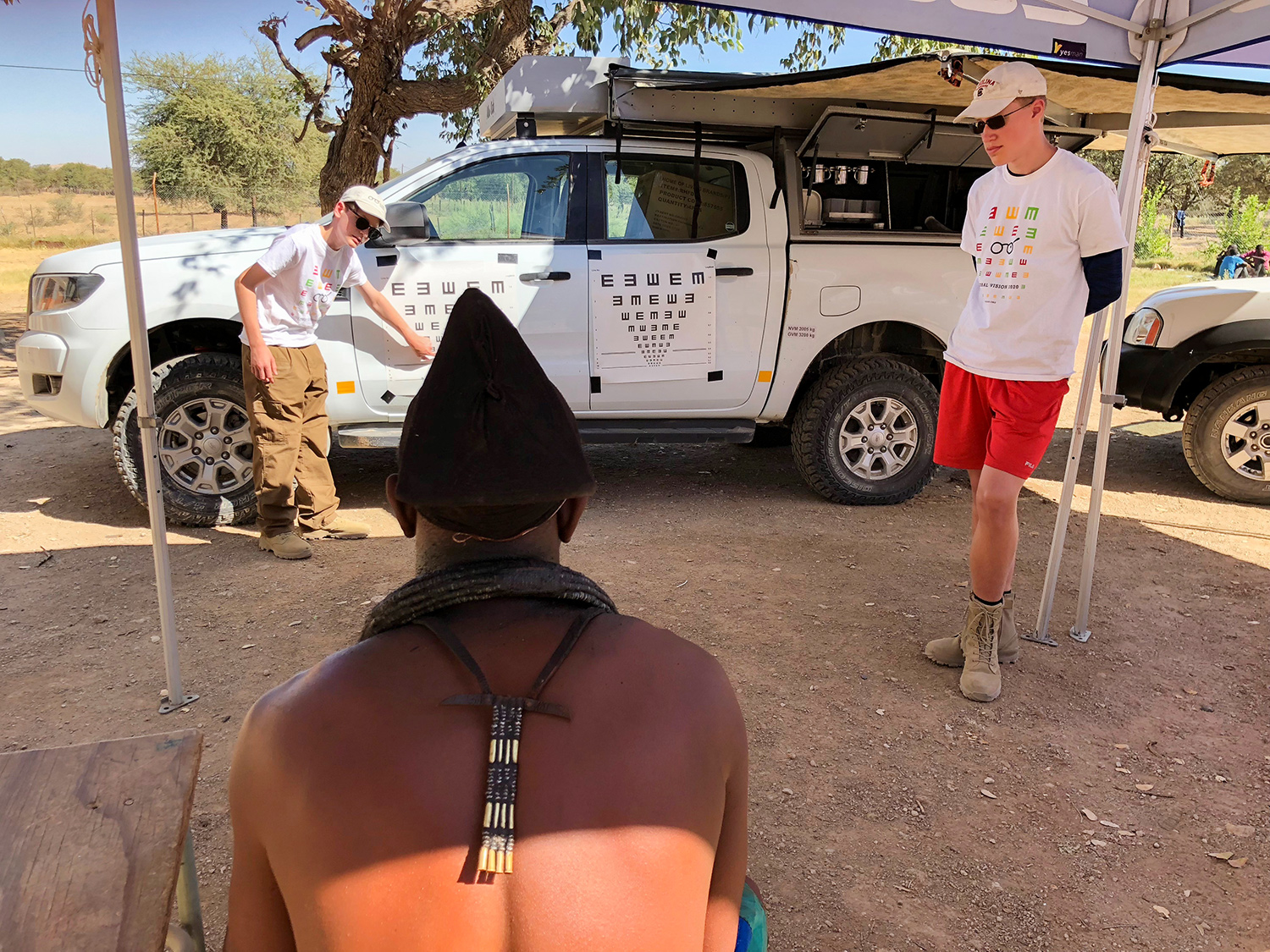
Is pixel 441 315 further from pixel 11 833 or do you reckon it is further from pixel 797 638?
pixel 11 833

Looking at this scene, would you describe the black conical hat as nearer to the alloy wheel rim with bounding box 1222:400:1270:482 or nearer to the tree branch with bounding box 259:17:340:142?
the alloy wheel rim with bounding box 1222:400:1270:482

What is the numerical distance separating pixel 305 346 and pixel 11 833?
3.63 metres

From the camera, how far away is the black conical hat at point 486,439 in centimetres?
A: 116

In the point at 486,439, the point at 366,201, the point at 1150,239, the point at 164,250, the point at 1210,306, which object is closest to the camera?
the point at 486,439

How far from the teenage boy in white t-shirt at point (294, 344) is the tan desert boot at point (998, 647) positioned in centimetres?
295

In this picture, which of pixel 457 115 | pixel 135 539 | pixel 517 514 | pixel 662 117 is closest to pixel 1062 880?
pixel 517 514

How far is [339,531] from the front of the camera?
17.2 ft

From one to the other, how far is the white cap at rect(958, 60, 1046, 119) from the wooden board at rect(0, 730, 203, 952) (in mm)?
3053

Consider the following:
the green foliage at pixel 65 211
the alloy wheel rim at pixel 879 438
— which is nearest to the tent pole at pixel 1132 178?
the alloy wheel rim at pixel 879 438

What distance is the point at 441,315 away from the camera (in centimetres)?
525

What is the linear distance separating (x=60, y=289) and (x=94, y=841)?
4496 millimetres

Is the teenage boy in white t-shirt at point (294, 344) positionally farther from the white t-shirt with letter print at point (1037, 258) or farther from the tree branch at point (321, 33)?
the tree branch at point (321, 33)

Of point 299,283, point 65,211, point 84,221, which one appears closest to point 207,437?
point 299,283

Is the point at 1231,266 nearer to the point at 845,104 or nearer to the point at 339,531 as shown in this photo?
the point at 845,104
